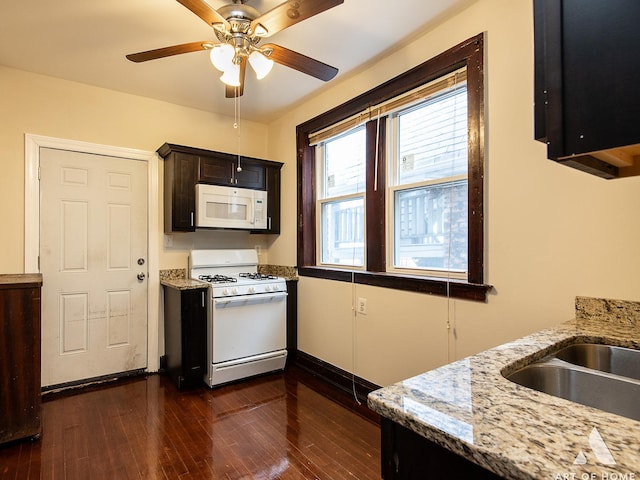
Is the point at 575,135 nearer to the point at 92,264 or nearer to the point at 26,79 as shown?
the point at 92,264

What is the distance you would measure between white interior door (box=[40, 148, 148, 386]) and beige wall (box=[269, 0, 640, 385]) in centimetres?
227

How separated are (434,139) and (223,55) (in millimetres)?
1426

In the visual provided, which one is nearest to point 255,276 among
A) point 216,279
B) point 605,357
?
point 216,279

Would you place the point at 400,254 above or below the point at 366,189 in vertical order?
below

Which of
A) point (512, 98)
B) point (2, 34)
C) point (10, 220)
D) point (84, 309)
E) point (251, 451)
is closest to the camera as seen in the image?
point (512, 98)

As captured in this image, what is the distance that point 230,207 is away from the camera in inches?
133

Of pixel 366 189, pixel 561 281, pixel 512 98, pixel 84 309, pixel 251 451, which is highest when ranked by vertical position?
pixel 512 98

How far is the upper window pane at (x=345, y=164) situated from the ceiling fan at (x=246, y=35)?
33.8 inches

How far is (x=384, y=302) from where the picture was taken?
8.34ft

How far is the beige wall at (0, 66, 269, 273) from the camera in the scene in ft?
8.93

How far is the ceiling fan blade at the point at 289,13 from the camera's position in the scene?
5.06ft

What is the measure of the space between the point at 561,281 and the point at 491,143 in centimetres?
81

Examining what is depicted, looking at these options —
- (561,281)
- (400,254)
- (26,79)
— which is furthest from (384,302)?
(26,79)

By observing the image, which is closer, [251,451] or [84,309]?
[251,451]
